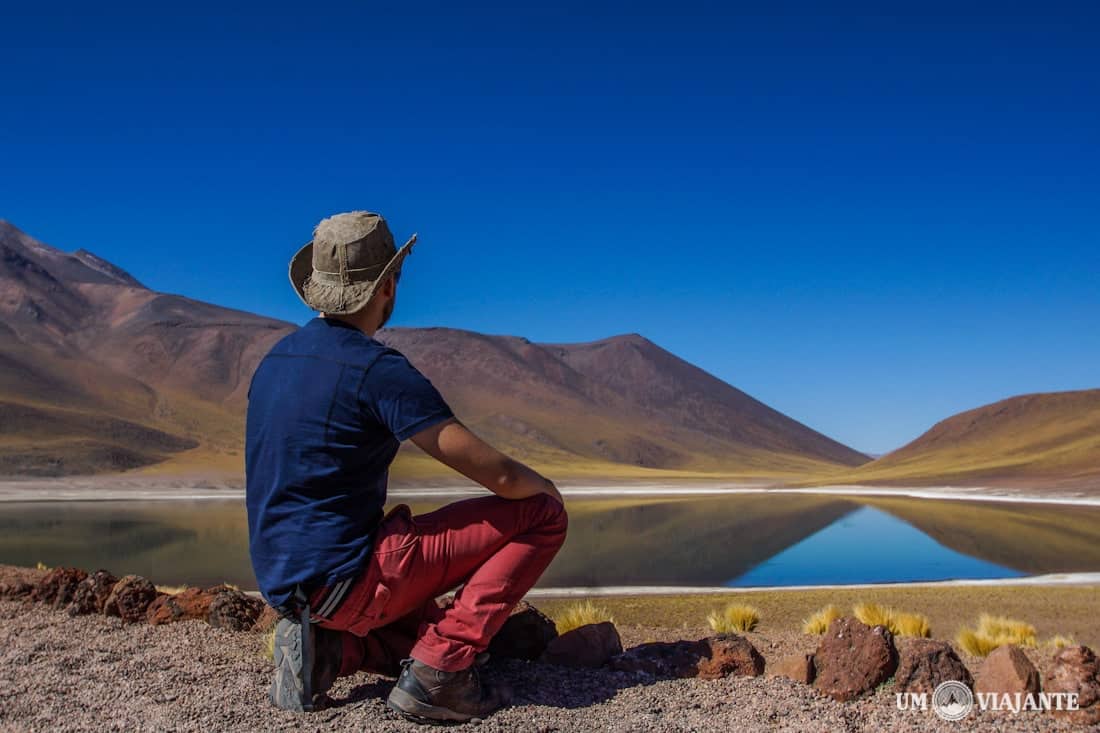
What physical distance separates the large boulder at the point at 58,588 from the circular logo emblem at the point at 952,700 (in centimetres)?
484

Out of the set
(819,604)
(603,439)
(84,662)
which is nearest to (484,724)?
(84,662)

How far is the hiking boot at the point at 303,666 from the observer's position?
346 cm

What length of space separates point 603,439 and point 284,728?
4648 inches

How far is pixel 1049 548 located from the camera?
67.8 ft

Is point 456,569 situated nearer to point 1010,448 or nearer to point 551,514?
point 551,514

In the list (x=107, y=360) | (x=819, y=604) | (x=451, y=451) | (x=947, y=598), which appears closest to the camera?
(x=451, y=451)

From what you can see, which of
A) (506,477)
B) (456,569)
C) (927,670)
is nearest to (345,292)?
(506,477)

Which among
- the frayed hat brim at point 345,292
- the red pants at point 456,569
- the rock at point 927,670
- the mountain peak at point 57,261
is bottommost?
the rock at point 927,670

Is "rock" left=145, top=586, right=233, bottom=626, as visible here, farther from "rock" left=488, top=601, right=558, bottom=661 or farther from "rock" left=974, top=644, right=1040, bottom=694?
"rock" left=974, top=644, right=1040, bottom=694

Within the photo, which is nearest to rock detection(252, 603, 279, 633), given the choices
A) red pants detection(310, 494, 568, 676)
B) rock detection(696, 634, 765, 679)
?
red pants detection(310, 494, 568, 676)

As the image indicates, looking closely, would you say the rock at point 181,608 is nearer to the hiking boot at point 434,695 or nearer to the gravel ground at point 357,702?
the gravel ground at point 357,702

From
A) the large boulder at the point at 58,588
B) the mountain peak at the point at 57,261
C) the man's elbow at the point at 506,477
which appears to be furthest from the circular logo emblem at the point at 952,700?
the mountain peak at the point at 57,261

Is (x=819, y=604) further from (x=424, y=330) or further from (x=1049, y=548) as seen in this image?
(x=424, y=330)

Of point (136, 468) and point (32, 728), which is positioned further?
point (136, 468)
